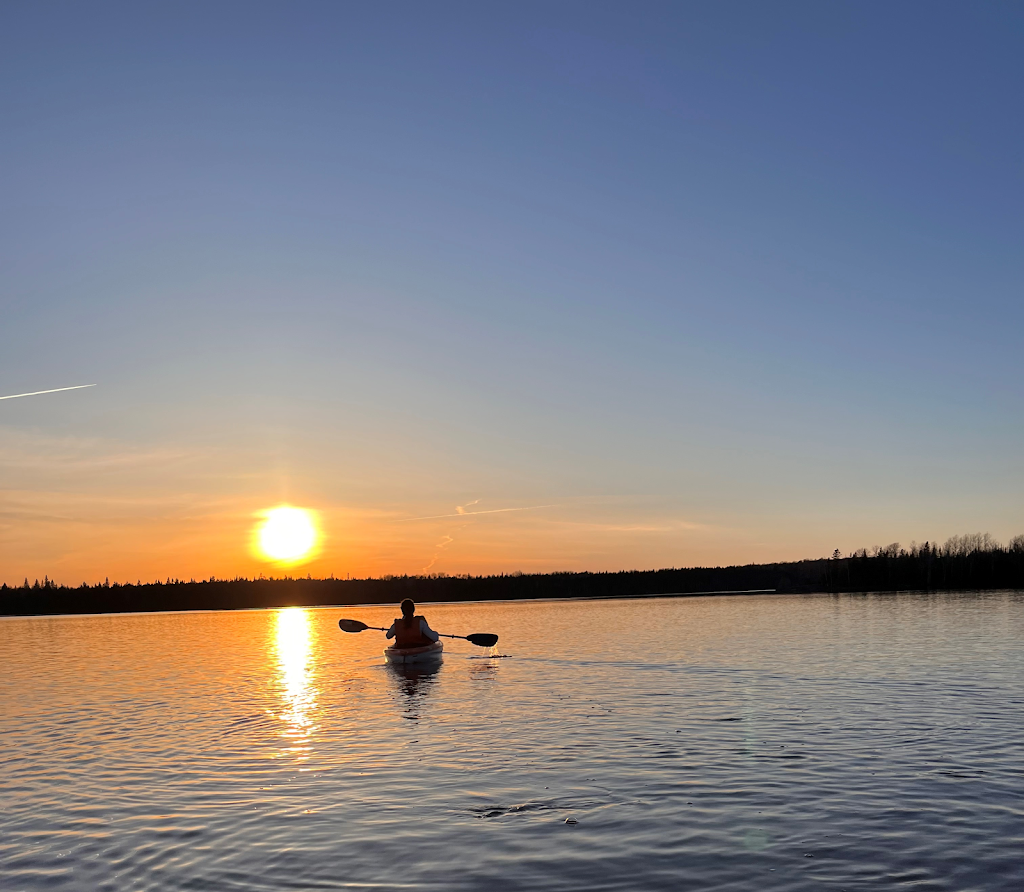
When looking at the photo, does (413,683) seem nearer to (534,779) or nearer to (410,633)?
(410,633)

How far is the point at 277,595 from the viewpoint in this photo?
124m

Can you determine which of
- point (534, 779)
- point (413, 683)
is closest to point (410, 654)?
point (413, 683)

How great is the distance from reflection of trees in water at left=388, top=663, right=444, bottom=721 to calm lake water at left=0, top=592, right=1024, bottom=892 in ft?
0.81

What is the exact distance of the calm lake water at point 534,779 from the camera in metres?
9.71

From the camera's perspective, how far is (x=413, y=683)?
99.8 feet

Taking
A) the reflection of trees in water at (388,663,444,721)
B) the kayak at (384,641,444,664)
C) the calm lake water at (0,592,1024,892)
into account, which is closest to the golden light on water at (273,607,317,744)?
the calm lake water at (0,592,1024,892)

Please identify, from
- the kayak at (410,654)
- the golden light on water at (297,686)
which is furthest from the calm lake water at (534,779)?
the kayak at (410,654)

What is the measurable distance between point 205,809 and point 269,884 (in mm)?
3866

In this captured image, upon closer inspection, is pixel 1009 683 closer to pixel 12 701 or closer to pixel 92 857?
pixel 92 857

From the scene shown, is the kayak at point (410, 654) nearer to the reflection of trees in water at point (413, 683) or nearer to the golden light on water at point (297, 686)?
the reflection of trees in water at point (413, 683)

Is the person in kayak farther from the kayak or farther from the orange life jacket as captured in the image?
the kayak

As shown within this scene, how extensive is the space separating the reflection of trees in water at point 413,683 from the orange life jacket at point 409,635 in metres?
0.87

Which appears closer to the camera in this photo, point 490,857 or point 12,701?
point 490,857

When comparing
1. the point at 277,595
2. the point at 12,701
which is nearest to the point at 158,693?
the point at 12,701
